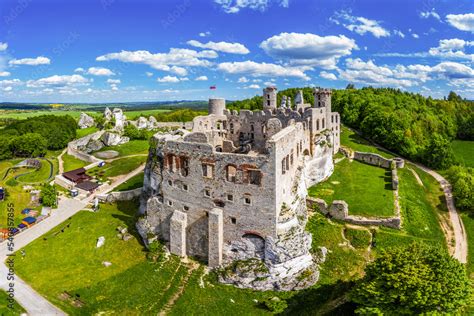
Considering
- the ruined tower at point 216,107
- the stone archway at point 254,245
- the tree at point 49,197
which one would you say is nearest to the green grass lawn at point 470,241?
the stone archway at point 254,245

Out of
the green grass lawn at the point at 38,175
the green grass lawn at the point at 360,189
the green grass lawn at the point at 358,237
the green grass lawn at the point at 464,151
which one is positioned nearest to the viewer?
the green grass lawn at the point at 358,237

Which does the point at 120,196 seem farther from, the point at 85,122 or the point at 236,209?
the point at 85,122

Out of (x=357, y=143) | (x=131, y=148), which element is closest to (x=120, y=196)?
(x=131, y=148)

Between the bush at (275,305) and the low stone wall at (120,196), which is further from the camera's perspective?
the low stone wall at (120,196)

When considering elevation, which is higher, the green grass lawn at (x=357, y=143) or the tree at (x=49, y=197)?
the green grass lawn at (x=357, y=143)

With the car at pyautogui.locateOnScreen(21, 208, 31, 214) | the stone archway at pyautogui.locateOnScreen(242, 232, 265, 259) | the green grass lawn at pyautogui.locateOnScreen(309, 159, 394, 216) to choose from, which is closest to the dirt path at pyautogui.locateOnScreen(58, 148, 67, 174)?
the car at pyautogui.locateOnScreen(21, 208, 31, 214)

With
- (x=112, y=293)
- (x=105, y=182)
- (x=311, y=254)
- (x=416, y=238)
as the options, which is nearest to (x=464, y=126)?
(x=416, y=238)

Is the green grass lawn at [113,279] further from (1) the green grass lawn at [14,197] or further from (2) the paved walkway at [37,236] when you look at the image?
(1) the green grass lawn at [14,197]

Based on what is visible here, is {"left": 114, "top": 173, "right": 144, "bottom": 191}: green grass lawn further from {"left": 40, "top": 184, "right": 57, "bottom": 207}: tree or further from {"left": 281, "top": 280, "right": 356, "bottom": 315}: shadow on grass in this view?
{"left": 281, "top": 280, "right": 356, "bottom": 315}: shadow on grass
